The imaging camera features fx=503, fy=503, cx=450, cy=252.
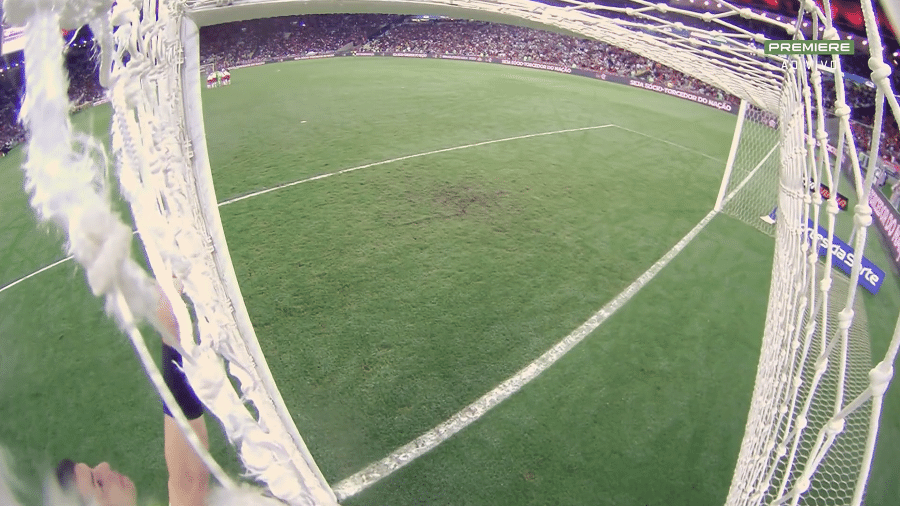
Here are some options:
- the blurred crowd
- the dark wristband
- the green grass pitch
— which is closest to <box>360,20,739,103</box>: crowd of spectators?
the blurred crowd

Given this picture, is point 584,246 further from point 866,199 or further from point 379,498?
point 866,199

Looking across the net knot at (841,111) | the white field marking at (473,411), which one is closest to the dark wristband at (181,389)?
the net knot at (841,111)

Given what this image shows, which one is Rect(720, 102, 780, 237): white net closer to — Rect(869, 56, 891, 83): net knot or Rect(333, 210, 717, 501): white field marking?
Rect(333, 210, 717, 501): white field marking

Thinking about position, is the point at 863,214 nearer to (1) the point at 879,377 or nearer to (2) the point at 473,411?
(1) the point at 879,377

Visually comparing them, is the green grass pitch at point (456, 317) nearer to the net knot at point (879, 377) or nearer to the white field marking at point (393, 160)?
the white field marking at point (393, 160)

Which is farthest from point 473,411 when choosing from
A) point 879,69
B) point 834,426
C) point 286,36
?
point 286,36

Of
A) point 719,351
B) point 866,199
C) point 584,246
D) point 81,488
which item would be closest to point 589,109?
point 584,246
